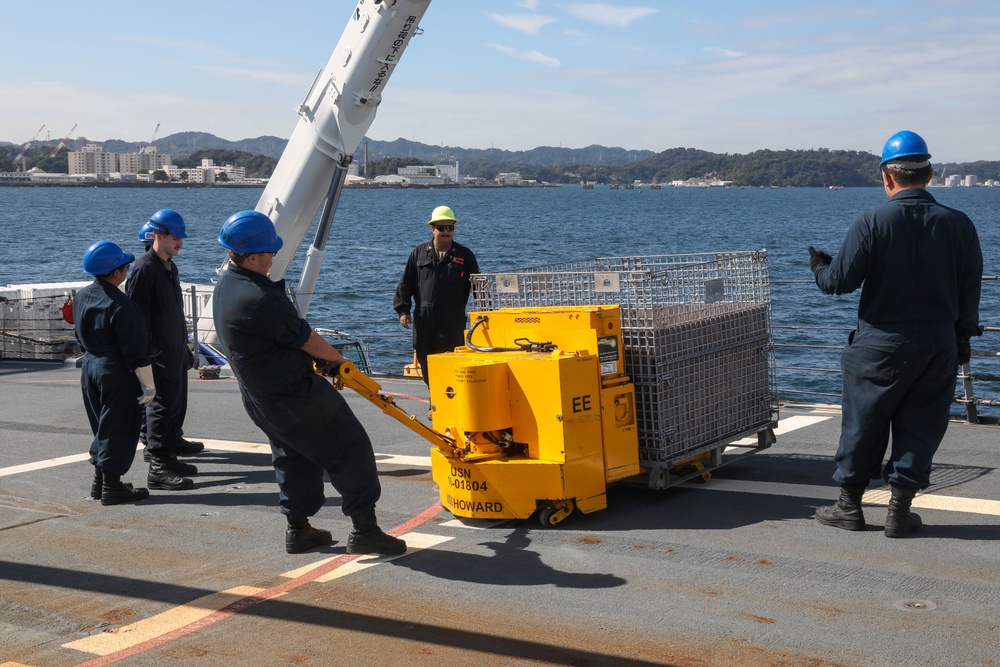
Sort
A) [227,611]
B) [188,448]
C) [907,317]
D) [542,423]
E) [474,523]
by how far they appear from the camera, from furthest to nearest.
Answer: [188,448] → [474,523] → [542,423] → [907,317] → [227,611]

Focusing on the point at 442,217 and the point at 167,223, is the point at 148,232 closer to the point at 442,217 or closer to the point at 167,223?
the point at 167,223

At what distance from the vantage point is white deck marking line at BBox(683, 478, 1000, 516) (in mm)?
7128

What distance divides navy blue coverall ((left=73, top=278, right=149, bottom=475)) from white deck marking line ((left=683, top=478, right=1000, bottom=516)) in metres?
4.27

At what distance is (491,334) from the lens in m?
7.71

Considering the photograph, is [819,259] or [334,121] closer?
[819,259]

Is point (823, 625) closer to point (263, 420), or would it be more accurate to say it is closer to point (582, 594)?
point (582, 594)

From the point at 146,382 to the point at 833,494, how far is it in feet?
17.0

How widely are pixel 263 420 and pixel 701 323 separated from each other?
3.19 meters

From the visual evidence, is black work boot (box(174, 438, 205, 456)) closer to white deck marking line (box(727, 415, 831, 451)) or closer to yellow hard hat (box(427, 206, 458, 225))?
yellow hard hat (box(427, 206, 458, 225))

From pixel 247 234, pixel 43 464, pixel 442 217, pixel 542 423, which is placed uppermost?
pixel 442 217

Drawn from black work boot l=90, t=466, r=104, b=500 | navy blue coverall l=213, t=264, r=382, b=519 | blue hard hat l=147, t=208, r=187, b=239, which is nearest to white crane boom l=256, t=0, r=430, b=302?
blue hard hat l=147, t=208, r=187, b=239

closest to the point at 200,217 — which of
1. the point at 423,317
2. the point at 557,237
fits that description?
the point at 557,237

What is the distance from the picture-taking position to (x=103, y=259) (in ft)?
26.2

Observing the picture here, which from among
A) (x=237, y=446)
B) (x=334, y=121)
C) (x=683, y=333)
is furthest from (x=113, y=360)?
(x=334, y=121)
